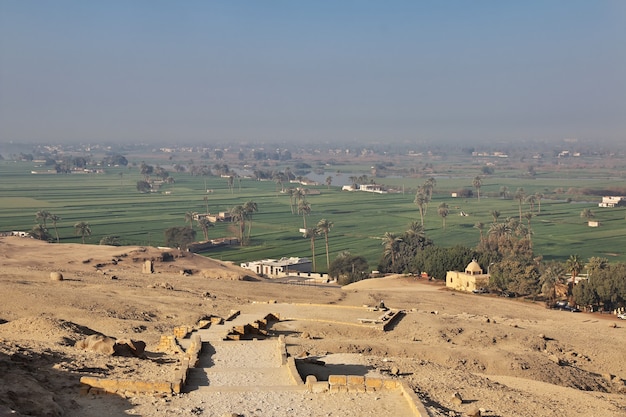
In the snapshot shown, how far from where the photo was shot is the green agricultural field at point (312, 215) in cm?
9625

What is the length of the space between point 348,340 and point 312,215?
336 feet

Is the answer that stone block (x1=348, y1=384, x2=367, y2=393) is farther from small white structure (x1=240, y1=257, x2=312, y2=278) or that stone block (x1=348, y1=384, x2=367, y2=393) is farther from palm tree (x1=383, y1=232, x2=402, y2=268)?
palm tree (x1=383, y1=232, x2=402, y2=268)

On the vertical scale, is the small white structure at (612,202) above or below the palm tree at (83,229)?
below

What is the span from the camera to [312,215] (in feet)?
434

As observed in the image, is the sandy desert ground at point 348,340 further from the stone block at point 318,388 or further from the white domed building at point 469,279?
the white domed building at point 469,279

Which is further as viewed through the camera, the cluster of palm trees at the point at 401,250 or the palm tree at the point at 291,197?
the palm tree at the point at 291,197

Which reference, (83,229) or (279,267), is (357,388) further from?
(83,229)

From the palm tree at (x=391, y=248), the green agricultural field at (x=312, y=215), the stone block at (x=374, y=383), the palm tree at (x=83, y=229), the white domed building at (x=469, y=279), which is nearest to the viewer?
the stone block at (x=374, y=383)

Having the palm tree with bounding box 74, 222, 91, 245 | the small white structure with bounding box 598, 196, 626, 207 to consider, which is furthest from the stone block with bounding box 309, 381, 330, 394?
the small white structure with bounding box 598, 196, 626, 207

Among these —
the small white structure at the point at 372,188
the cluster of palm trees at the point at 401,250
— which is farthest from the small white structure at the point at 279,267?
the small white structure at the point at 372,188

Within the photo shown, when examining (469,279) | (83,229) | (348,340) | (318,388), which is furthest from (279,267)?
Result: (318,388)

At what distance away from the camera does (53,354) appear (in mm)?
21219

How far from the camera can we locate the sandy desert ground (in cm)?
1874

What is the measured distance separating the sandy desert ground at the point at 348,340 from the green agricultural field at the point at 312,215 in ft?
114
